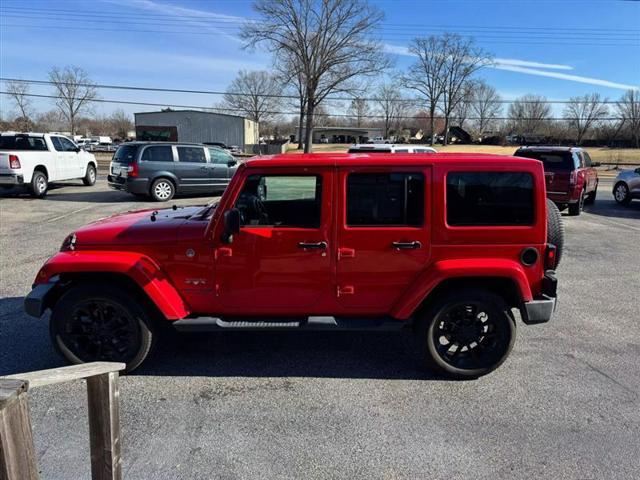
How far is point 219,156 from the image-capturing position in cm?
1587

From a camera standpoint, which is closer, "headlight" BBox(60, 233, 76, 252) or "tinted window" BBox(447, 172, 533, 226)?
"tinted window" BBox(447, 172, 533, 226)

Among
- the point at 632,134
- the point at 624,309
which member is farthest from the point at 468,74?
the point at 624,309

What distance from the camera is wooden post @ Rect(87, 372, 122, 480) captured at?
205cm

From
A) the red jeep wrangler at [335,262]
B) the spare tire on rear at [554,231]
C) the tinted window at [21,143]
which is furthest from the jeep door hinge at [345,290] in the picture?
the tinted window at [21,143]

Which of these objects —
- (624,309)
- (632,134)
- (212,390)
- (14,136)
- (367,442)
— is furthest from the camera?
(632,134)

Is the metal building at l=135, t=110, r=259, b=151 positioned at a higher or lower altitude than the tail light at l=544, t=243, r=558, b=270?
higher

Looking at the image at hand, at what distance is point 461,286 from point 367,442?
1459mm

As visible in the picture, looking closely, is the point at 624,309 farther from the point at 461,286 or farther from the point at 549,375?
the point at 461,286

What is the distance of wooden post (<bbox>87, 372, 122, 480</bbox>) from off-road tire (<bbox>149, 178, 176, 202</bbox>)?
13310 mm

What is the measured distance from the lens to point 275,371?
3.99 meters

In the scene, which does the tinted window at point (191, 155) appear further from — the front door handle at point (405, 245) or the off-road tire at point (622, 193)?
the off-road tire at point (622, 193)

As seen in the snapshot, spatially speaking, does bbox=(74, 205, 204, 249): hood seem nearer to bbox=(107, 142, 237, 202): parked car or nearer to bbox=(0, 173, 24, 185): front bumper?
bbox=(107, 142, 237, 202): parked car

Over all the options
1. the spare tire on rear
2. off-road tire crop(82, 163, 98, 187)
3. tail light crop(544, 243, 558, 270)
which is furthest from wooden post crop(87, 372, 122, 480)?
off-road tire crop(82, 163, 98, 187)

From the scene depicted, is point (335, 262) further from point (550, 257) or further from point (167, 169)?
point (167, 169)
